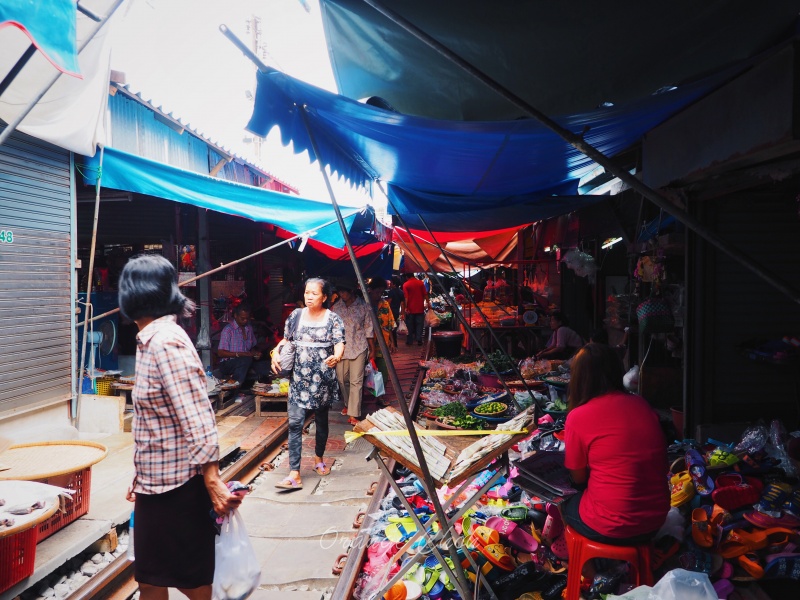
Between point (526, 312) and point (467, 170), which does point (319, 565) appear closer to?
point (467, 170)

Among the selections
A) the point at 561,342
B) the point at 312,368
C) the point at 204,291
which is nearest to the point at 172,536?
the point at 312,368

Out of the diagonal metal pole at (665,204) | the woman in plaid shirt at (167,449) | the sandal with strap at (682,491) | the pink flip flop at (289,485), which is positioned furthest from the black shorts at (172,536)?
the sandal with strap at (682,491)

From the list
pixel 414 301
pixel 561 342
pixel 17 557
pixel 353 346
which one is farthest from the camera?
pixel 414 301

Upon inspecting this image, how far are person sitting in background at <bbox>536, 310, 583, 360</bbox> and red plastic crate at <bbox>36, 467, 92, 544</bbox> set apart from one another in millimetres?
7040

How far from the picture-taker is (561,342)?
9.12 m

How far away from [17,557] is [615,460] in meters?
3.69

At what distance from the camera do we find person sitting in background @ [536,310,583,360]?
355 inches

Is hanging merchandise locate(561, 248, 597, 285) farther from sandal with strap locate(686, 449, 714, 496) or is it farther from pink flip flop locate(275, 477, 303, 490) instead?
pink flip flop locate(275, 477, 303, 490)

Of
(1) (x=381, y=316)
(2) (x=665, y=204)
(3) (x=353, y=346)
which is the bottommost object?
(3) (x=353, y=346)

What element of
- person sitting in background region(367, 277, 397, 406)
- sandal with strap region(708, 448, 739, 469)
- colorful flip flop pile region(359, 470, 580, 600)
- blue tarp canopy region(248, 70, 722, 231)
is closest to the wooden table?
person sitting in background region(367, 277, 397, 406)

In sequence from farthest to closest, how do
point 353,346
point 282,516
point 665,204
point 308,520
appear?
1. point 353,346
2. point 282,516
3. point 308,520
4. point 665,204

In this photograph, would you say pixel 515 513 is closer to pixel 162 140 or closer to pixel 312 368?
pixel 312 368

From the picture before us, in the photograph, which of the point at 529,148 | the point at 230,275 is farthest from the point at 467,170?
the point at 230,275

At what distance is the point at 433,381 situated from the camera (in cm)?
1011
